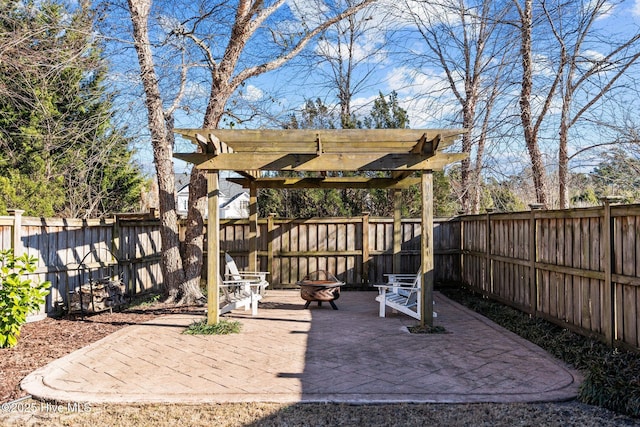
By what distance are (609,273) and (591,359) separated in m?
0.94

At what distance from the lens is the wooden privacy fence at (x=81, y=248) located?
22.8ft

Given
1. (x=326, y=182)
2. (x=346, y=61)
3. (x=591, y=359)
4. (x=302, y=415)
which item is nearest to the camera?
(x=302, y=415)

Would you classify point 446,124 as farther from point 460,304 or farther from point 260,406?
point 260,406

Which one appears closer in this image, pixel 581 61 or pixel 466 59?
pixel 581 61

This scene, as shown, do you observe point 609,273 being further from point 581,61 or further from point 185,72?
point 185,72

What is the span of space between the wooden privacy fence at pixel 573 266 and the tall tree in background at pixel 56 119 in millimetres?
6919

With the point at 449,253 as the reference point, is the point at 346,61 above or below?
above

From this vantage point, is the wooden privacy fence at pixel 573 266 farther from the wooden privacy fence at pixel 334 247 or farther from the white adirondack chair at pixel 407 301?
the wooden privacy fence at pixel 334 247

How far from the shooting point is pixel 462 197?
1300cm

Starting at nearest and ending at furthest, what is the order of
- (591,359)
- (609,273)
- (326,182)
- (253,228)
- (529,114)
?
(591,359) < (609,273) < (529,114) < (326,182) < (253,228)

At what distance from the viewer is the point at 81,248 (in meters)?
8.16

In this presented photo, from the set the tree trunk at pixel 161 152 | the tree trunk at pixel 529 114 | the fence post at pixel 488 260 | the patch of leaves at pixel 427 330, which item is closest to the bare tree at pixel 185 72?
the tree trunk at pixel 161 152

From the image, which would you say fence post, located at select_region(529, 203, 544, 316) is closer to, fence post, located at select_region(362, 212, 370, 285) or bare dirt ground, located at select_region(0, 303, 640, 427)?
bare dirt ground, located at select_region(0, 303, 640, 427)

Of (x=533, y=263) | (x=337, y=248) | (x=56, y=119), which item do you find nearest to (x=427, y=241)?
(x=533, y=263)
